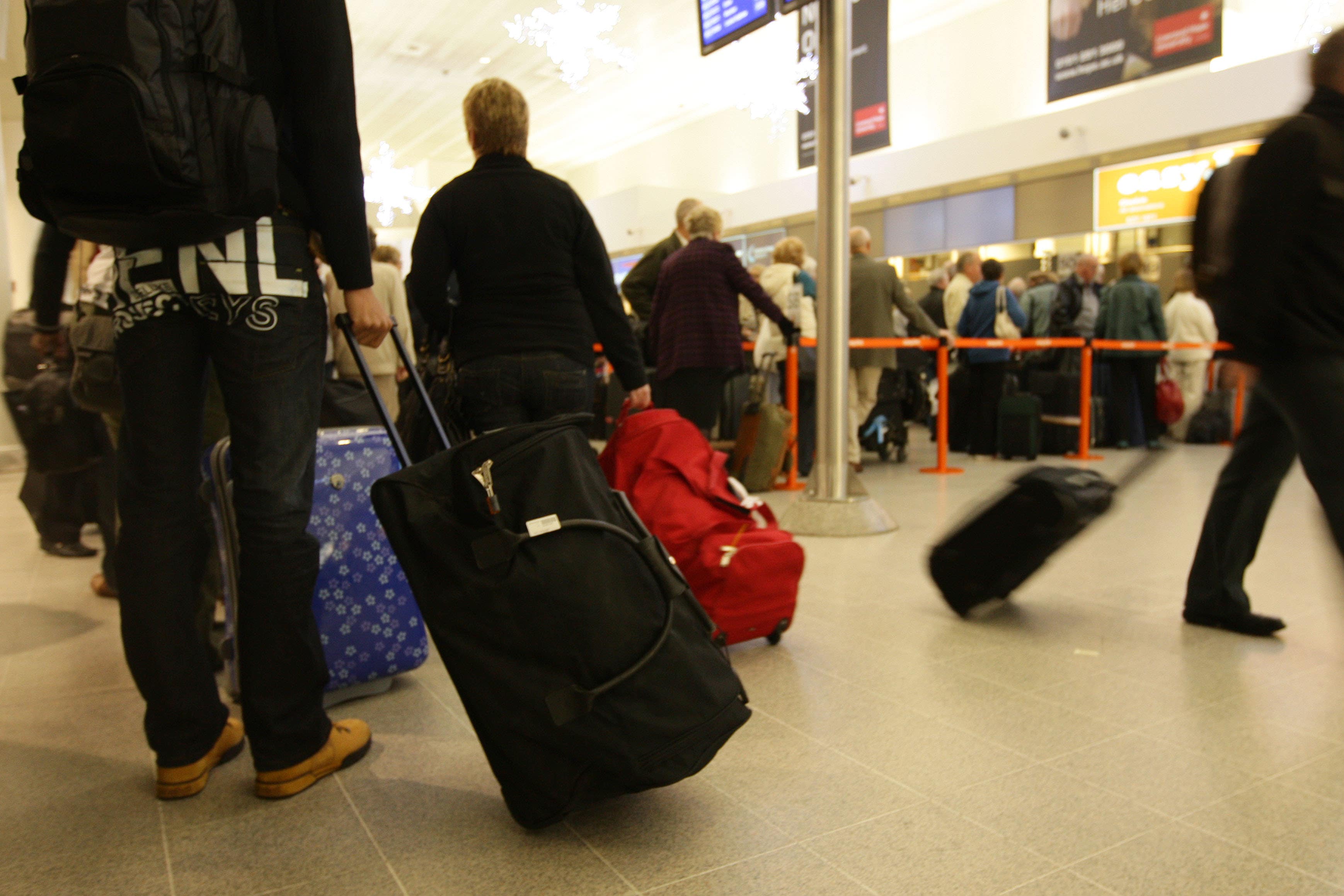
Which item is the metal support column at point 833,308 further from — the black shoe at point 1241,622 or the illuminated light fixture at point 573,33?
the illuminated light fixture at point 573,33

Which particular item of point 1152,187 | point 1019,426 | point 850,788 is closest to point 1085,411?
point 1019,426

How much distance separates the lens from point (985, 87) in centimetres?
1177

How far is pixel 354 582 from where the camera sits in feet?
7.36

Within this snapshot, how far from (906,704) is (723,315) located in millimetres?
3093

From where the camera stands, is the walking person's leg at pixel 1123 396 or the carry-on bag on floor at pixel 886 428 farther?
the walking person's leg at pixel 1123 396

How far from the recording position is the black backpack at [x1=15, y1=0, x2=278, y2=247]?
4.48 ft

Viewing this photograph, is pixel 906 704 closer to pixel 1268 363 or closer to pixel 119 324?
pixel 1268 363

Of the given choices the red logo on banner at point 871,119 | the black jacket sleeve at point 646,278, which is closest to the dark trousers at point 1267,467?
the black jacket sleeve at point 646,278

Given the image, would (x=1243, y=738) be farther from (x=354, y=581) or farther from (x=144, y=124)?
(x=144, y=124)

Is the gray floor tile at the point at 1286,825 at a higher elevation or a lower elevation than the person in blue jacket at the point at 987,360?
lower

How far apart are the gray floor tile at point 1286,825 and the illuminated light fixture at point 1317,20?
8758 millimetres

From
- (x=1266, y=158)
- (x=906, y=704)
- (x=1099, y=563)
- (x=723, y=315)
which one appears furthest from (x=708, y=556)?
(x=723, y=315)

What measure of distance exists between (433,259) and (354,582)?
2.80 feet

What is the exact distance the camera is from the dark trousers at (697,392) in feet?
16.6
